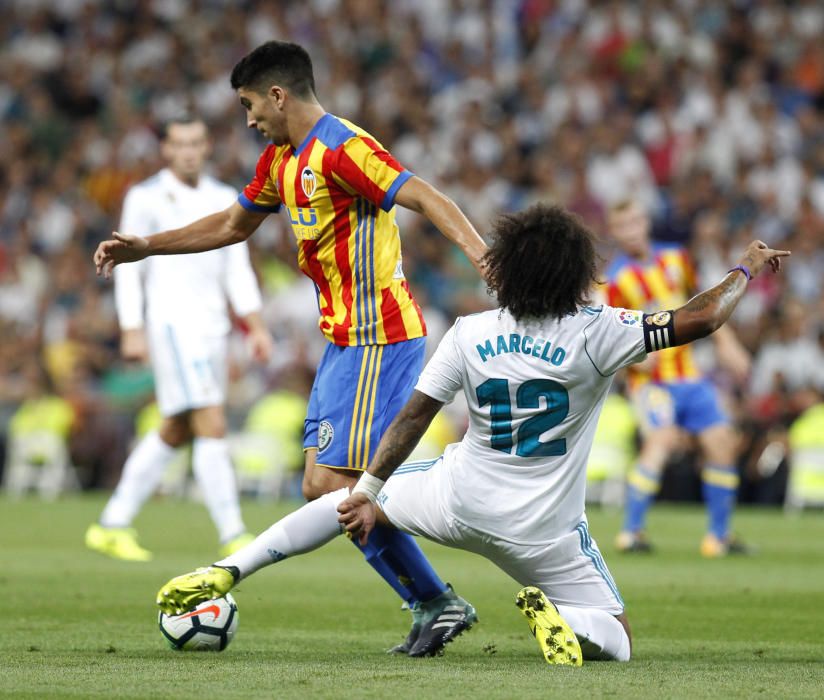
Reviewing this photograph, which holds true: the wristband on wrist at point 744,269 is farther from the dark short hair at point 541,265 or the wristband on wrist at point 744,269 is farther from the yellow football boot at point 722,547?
the yellow football boot at point 722,547

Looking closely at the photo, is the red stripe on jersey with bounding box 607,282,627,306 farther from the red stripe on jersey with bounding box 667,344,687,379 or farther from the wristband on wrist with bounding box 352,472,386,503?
the wristband on wrist with bounding box 352,472,386,503

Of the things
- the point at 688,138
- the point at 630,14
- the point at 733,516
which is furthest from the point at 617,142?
the point at 733,516

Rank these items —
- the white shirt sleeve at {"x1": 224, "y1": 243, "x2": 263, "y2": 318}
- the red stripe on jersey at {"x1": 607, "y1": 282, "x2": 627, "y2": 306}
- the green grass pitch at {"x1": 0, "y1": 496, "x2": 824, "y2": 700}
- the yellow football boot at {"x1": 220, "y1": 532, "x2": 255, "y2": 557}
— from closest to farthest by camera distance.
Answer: the green grass pitch at {"x1": 0, "y1": 496, "x2": 824, "y2": 700}, the yellow football boot at {"x1": 220, "y1": 532, "x2": 255, "y2": 557}, the white shirt sleeve at {"x1": 224, "y1": 243, "x2": 263, "y2": 318}, the red stripe on jersey at {"x1": 607, "y1": 282, "x2": 627, "y2": 306}

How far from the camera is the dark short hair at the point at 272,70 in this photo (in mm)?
6367

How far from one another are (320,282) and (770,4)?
1611cm


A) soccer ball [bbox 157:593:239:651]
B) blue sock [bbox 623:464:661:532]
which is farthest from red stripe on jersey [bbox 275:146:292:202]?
blue sock [bbox 623:464:661:532]

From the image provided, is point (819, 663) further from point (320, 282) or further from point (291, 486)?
point (291, 486)

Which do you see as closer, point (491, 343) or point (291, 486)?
point (491, 343)

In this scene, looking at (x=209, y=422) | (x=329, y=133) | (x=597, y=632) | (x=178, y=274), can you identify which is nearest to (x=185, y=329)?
(x=178, y=274)

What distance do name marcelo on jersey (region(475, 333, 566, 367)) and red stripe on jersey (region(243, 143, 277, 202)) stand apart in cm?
149

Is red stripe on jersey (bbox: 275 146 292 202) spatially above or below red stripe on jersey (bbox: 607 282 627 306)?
above

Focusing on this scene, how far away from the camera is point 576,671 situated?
543cm

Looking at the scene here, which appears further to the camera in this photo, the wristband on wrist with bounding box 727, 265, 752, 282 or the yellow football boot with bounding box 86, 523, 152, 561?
the yellow football boot with bounding box 86, 523, 152, 561

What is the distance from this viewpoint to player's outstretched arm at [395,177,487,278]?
5707 mm
